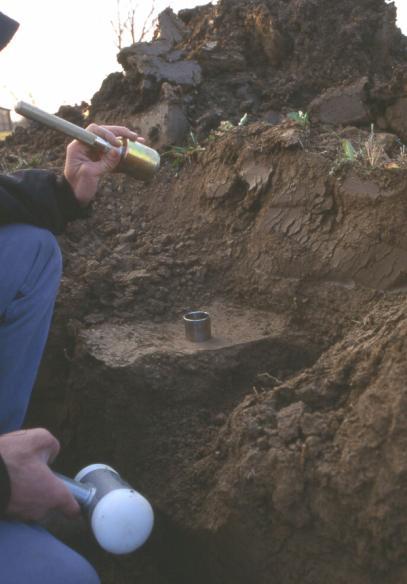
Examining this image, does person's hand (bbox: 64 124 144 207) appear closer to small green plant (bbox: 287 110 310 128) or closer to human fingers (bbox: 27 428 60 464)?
human fingers (bbox: 27 428 60 464)

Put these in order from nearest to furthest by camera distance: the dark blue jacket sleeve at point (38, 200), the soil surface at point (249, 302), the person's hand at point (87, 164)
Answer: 1. the soil surface at point (249, 302)
2. the dark blue jacket sleeve at point (38, 200)
3. the person's hand at point (87, 164)

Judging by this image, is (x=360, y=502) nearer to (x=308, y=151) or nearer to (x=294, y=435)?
(x=294, y=435)

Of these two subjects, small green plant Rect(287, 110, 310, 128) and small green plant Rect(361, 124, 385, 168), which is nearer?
small green plant Rect(361, 124, 385, 168)

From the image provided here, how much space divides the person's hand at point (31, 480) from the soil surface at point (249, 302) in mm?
375

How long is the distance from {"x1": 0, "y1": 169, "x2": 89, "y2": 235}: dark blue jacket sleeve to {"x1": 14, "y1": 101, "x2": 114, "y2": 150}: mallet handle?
0.18 m

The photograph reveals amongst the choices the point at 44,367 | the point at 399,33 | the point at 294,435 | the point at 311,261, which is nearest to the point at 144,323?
the point at 44,367

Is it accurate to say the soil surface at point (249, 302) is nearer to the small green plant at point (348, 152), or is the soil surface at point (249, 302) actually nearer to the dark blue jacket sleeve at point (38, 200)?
the small green plant at point (348, 152)

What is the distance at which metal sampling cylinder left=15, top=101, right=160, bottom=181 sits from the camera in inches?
89.9

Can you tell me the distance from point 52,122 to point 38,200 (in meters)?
0.28

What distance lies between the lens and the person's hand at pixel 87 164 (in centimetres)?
241

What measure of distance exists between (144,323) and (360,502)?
1.49 m

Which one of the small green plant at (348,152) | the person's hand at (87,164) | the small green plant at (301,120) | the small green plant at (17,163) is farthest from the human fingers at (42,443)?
the small green plant at (17,163)

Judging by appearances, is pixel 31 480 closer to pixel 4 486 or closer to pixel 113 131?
pixel 4 486

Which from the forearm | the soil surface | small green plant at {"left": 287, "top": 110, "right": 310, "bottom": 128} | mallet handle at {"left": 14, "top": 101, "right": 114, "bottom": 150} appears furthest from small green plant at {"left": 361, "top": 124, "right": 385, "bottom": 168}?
the forearm
